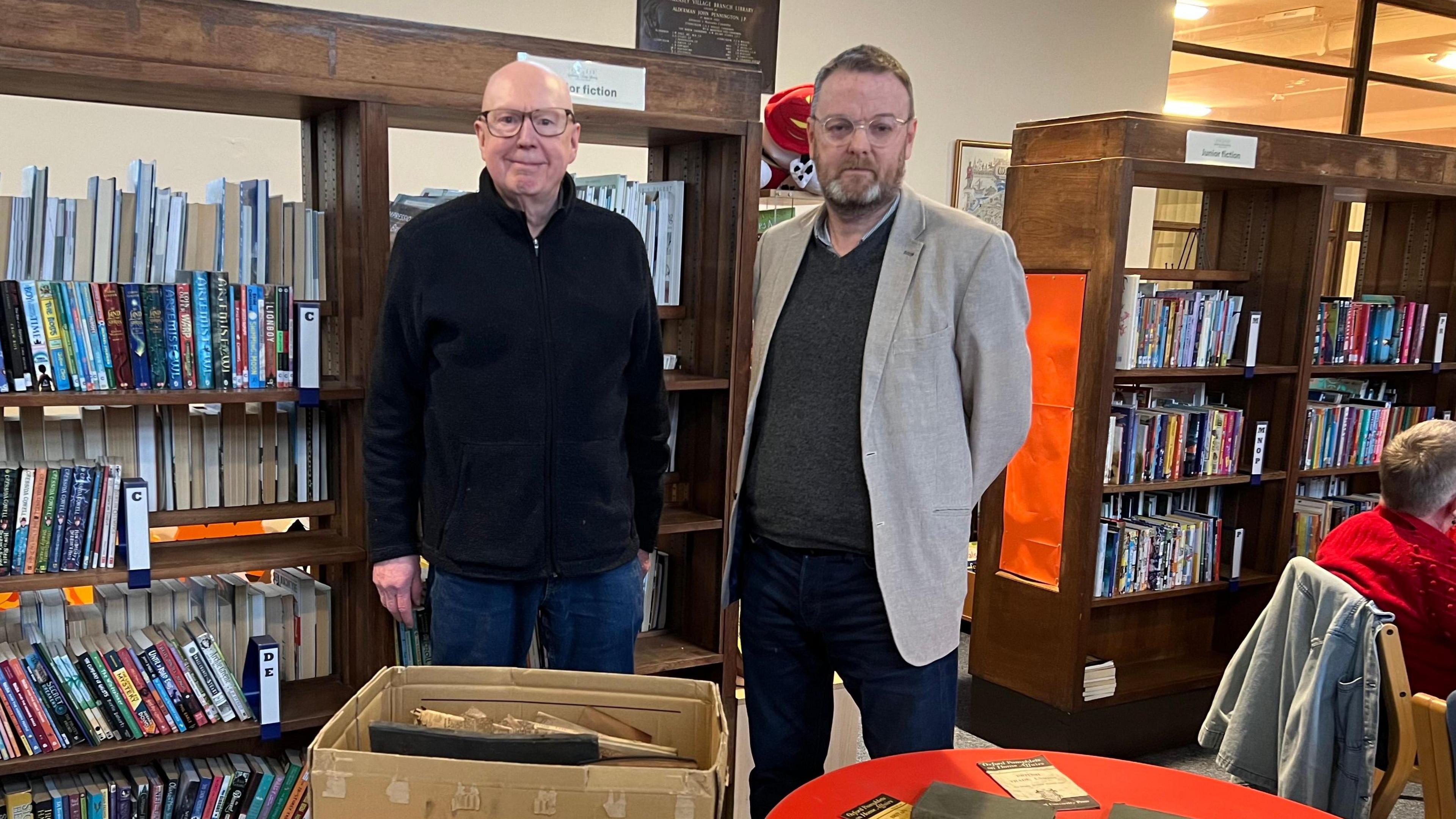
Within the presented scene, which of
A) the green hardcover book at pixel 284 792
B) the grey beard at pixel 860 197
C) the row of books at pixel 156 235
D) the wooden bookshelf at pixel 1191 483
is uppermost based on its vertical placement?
the grey beard at pixel 860 197

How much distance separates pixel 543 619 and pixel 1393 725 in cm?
184

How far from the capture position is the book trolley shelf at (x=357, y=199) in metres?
1.94

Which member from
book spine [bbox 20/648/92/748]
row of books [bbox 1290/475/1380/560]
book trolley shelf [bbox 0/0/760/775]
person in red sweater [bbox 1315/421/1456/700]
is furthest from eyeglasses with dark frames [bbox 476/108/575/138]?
row of books [bbox 1290/475/1380/560]

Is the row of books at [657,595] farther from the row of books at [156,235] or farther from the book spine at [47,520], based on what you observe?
the book spine at [47,520]

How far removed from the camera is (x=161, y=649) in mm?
2141

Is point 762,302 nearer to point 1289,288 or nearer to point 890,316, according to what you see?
point 890,316

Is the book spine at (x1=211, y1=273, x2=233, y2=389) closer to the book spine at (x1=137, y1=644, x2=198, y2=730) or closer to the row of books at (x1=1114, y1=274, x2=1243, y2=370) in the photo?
the book spine at (x1=137, y1=644, x2=198, y2=730)

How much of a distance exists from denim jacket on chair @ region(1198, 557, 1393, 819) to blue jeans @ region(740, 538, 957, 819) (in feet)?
3.18

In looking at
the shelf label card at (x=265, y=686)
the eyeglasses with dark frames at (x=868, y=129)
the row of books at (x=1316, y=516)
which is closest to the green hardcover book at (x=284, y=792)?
the shelf label card at (x=265, y=686)

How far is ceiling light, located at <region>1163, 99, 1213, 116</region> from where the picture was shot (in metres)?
6.35

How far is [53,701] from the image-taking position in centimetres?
206

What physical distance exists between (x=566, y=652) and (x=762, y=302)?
2.41 ft

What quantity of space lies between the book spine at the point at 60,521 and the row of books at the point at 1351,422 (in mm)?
3730

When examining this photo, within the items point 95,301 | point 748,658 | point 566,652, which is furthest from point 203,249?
point 748,658
